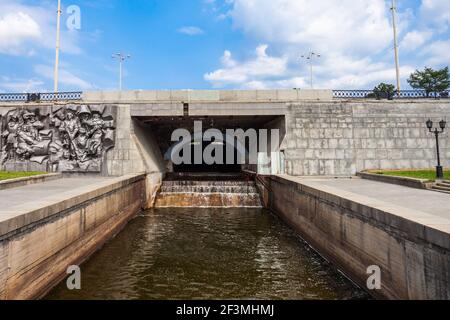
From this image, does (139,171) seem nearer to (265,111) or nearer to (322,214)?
(265,111)

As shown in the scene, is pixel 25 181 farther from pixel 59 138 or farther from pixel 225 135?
pixel 225 135

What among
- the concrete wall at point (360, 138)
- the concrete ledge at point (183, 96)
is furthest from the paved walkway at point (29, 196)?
the concrete wall at point (360, 138)

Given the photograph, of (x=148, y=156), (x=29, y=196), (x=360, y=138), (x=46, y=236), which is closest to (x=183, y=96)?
(x=148, y=156)

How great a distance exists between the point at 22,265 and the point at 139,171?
12.8m

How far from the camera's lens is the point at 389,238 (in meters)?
5.70

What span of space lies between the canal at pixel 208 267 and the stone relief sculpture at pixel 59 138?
23.2 feet

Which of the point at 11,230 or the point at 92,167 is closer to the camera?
→ the point at 11,230

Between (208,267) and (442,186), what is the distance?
28.9 ft

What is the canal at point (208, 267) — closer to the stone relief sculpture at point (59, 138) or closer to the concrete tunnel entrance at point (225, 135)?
the concrete tunnel entrance at point (225, 135)

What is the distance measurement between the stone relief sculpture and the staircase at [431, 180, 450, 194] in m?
16.4

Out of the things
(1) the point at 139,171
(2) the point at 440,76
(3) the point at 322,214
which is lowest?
(3) the point at 322,214

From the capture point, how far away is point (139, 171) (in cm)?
1842
